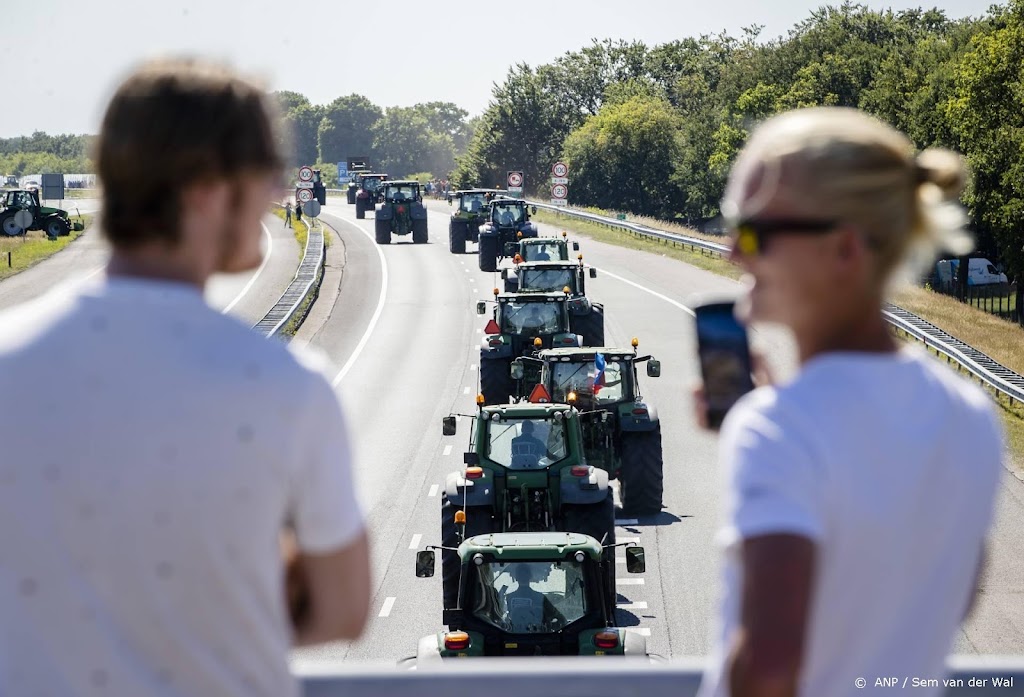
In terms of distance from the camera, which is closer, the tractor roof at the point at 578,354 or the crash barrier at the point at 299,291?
the tractor roof at the point at 578,354

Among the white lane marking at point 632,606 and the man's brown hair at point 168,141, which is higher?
the man's brown hair at point 168,141

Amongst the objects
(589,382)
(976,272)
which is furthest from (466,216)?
(589,382)

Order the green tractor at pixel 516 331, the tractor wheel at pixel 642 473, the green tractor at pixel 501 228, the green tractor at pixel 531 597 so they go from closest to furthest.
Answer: the green tractor at pixel 531 597
the tractor wheel at pixel 642 473
the green tractor at pixel 516 331
the green tractor at pixel 501 228

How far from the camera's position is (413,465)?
1045 inches

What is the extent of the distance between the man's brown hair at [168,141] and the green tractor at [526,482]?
14.0 metres

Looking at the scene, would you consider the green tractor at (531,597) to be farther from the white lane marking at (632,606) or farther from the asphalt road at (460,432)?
the white lane marking at (632,606)

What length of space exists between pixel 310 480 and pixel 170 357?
28cm

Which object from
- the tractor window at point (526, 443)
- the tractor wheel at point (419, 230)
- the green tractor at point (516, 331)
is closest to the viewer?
the tractor window at point (526, 443)

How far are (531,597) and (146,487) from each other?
10876 millimetres

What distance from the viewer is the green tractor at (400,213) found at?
60.8 meters

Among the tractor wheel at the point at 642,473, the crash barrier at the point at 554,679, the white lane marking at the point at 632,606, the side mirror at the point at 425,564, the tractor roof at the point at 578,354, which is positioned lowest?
the white lane marking at the point at 632,606

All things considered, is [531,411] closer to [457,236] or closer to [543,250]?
[543,250]

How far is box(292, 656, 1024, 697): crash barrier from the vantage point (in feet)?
10.5

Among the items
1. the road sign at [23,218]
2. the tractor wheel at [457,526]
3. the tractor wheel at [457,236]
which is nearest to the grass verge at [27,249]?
the road sign at [23,218]
